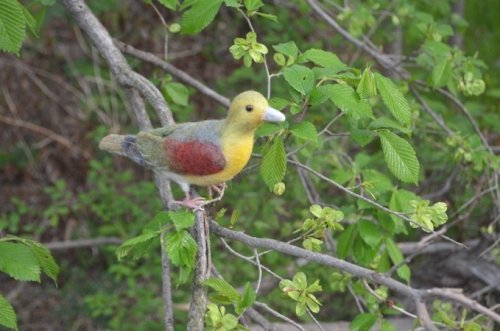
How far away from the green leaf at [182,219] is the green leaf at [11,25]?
79 cm

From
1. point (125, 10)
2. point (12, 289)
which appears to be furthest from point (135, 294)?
point (125, 10)

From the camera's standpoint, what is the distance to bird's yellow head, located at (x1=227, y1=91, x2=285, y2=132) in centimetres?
224

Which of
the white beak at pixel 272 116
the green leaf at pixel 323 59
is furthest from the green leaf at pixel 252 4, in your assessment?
the white beak at pixel 272 116

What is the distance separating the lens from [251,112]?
7.42 feet

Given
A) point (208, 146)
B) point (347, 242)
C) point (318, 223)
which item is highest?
point (208, 146)

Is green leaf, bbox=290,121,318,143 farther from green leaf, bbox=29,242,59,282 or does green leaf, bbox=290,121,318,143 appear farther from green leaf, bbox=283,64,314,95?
green leaf, bbox=29,242,59,282

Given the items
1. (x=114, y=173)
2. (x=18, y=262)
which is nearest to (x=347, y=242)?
(x=18, y=262)

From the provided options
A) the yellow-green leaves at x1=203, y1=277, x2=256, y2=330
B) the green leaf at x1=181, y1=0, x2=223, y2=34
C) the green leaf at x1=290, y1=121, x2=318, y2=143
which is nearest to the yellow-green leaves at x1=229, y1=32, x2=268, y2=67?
the green leaf at x1=181, y1=0, x2=223, y2=34

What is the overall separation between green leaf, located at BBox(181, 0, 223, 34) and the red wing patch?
429 mm

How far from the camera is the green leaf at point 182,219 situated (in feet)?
6.80

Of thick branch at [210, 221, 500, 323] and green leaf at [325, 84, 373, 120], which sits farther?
green leaf at [325, 84, 373, 120]

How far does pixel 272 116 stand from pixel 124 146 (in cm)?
67

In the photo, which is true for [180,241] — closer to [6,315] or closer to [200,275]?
[200,275]

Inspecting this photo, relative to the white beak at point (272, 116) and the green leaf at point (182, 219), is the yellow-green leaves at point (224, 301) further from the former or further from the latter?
the white beak at point (272, 116)
